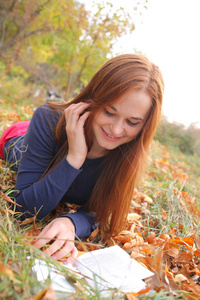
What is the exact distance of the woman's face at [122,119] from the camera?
1.49m

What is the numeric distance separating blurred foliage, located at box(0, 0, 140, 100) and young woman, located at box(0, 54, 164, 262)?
354 centimetres

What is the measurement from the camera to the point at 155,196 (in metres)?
2.58

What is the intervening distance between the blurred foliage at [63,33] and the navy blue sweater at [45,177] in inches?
144

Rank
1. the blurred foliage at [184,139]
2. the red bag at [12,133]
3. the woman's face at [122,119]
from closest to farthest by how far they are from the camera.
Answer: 1. the woman's face at [122,119]
2. the red bag at [12,133]
3. the blurred foliage at [184,139]

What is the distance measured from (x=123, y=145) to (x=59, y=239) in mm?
970

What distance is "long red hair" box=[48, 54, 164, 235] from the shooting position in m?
1.49

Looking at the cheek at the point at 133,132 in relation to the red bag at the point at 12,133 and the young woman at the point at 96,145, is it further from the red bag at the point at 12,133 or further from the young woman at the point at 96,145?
the red bag at the point at 12,133

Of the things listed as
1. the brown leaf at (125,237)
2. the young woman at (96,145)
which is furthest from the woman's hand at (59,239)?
the brown leaf at (125,237)

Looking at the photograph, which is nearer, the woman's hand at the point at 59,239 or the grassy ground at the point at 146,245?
the grassy ground at the point at 146,245

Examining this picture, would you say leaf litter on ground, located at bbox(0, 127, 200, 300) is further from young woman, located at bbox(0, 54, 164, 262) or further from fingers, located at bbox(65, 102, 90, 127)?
fingers, located at bbox(65, 102, 90, 127)

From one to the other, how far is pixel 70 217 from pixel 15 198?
41 centimetres

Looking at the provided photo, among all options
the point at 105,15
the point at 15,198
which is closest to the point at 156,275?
the point at 15,198

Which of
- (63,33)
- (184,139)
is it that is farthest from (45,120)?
(184,139)

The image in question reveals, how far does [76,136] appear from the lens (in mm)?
1564
